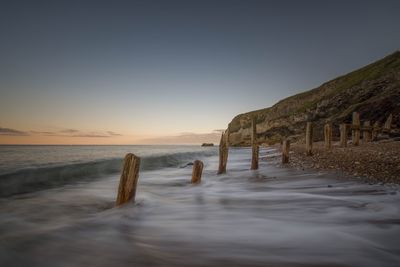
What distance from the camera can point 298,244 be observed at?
3684 mm

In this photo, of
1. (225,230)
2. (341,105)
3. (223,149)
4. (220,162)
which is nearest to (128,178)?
(225,230)

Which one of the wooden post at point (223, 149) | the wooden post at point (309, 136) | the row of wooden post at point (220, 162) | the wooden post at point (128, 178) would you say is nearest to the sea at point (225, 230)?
the wooden post at point (128, 178)

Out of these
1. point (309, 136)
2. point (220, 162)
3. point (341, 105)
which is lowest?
point (220, 162)

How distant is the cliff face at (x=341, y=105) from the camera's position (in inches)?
1195

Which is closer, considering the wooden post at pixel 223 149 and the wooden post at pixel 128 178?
the wooden post at pixel 128 178

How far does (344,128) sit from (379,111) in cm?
1788

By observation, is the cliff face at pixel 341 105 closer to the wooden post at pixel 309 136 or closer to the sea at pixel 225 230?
the wooden post at pixel 309 136

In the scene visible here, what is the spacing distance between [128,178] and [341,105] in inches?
2026

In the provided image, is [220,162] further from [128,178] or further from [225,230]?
[225,230]

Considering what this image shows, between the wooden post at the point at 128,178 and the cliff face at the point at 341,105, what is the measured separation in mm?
5120

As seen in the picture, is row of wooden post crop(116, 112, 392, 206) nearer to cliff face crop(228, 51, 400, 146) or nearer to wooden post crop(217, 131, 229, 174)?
wooden post crop(217, 131, 229, 174)

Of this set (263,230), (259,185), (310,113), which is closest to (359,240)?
(263,230)

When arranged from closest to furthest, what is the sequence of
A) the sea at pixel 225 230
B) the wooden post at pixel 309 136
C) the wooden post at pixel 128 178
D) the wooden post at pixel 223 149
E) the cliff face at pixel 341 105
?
1. the sea at pixel 225 230
2. the wooden post at pixel 128 178
3. the wooden post at pixel 223 149
4. the wooden post at pixel 309 136
5. the cliff face at pixel 341 105

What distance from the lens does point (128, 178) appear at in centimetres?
633
